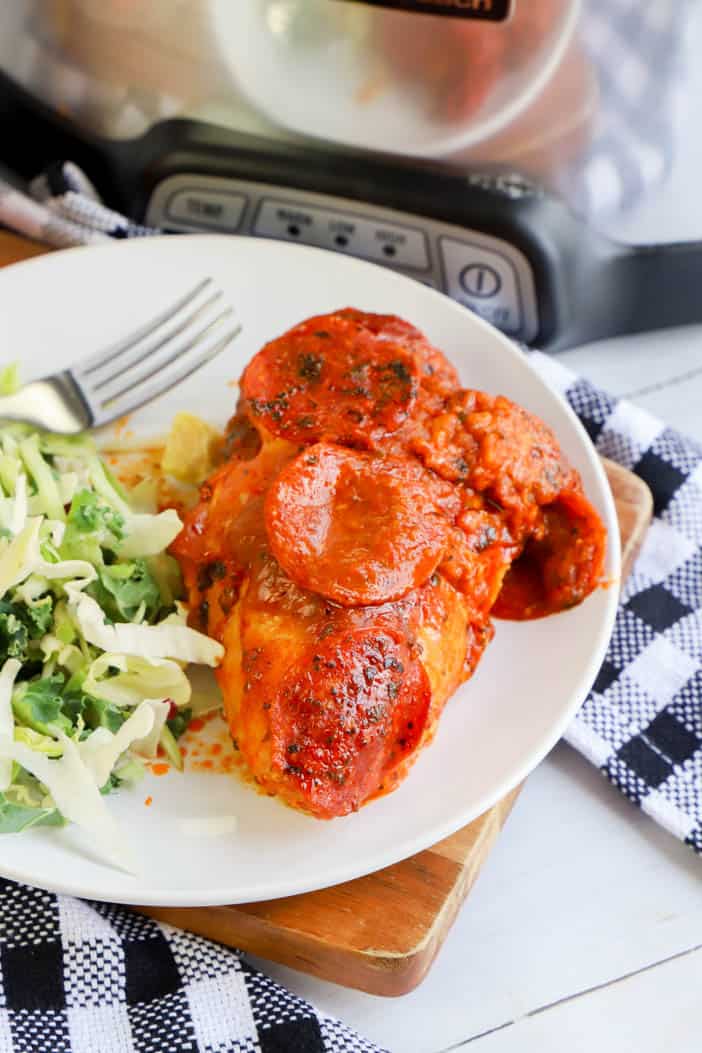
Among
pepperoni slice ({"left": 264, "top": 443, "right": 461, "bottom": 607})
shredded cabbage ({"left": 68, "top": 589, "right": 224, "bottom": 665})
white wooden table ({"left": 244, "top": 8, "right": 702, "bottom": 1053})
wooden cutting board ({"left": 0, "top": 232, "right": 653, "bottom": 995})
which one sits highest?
pepperoni slice ({"left": 264, "top": 443, "right": 461, "bottom": 607})

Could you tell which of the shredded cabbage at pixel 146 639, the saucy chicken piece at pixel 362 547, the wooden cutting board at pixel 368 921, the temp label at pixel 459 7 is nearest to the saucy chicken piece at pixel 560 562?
the saucy chicken piece at pixel 362 547

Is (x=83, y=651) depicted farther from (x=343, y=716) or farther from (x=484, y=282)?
(x=484, y=282)

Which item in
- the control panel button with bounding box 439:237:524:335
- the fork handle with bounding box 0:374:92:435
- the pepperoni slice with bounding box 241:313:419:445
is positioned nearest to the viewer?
the pepperoni slice with bounding box 241:313:419:445

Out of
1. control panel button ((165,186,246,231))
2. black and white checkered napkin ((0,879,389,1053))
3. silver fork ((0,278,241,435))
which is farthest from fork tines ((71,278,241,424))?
black and white checkered napkin ((0,879,389,1053))

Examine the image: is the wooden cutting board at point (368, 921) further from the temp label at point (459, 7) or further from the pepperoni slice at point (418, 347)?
the temp label at point (459, 7)

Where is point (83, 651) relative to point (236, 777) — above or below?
above

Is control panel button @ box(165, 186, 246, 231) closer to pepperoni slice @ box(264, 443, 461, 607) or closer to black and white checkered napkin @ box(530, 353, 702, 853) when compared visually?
black and white checkered napkin @ box(530, 353, 702, 853)

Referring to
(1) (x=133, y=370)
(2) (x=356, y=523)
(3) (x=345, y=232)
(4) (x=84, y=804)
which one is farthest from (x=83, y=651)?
(3) (x=345, y=232)
